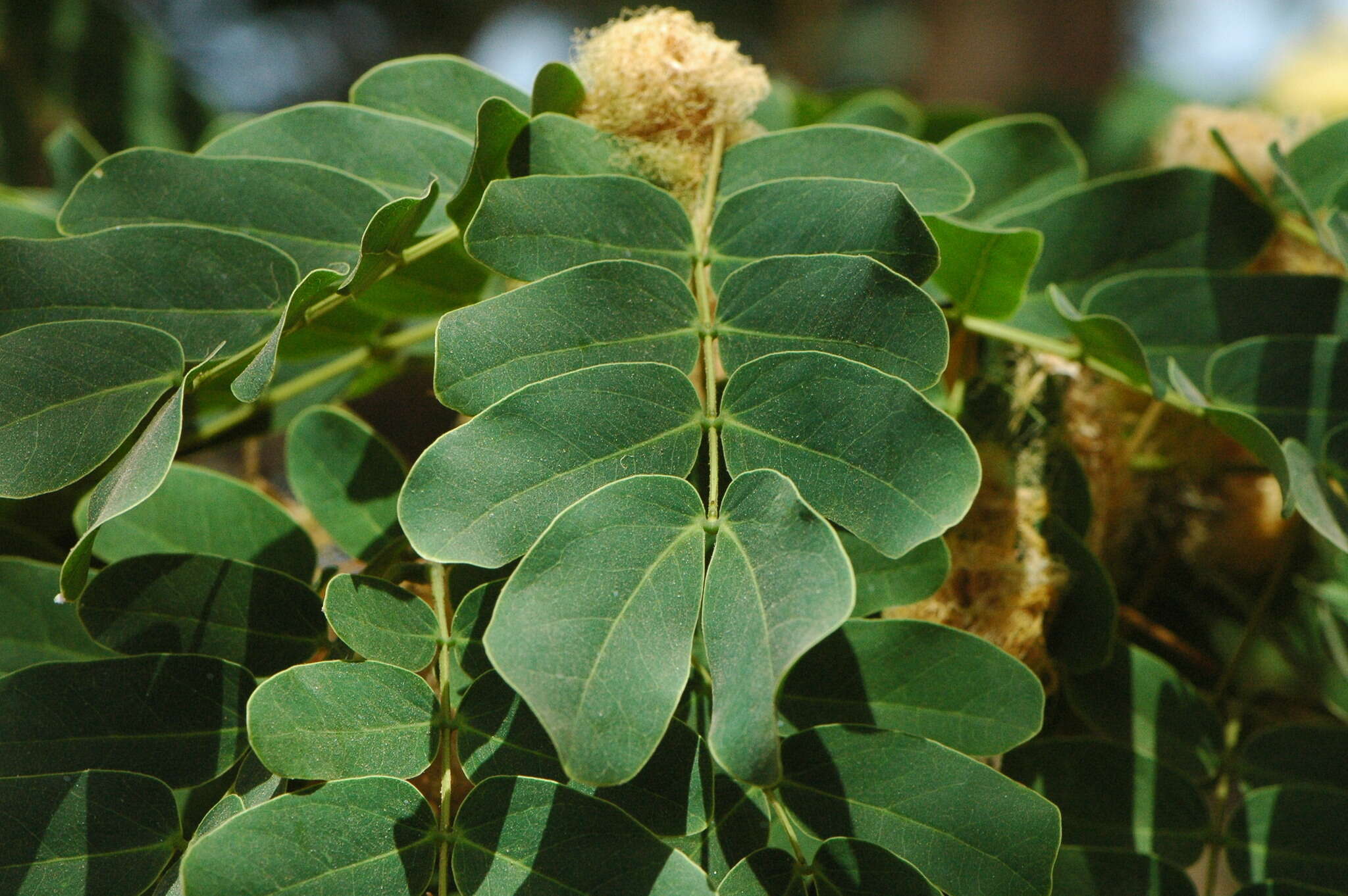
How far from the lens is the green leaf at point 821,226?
1.43ft

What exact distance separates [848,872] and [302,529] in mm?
340

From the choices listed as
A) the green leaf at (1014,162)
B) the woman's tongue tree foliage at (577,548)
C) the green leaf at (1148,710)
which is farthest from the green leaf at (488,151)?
the green leaf at (1148,710)

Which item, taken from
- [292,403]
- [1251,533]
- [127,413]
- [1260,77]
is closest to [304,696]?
[127,413]

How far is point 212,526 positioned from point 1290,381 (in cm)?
62

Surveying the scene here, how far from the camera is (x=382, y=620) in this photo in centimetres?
43

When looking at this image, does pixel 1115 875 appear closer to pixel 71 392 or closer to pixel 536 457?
pixel 536 457

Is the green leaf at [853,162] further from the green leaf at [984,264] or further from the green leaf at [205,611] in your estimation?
the green leaf at [205,611]

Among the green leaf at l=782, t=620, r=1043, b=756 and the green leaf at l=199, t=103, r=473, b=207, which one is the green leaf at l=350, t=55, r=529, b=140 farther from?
the green leaf at l=782, t=620, r=1043, b=756

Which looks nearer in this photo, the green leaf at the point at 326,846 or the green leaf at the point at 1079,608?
the green leaf at the point at 326,846

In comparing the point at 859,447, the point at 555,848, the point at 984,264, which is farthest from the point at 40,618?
the point at 984,264

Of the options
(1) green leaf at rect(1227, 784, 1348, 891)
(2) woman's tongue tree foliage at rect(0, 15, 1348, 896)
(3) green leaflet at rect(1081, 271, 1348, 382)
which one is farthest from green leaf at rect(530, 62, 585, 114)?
(1) green leaf at rect(1227, 784, 1348, 891)

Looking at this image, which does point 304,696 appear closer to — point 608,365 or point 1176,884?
point 608,365

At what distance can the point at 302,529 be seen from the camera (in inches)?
21.8

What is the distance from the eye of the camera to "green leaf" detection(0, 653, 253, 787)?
16.5 inches
